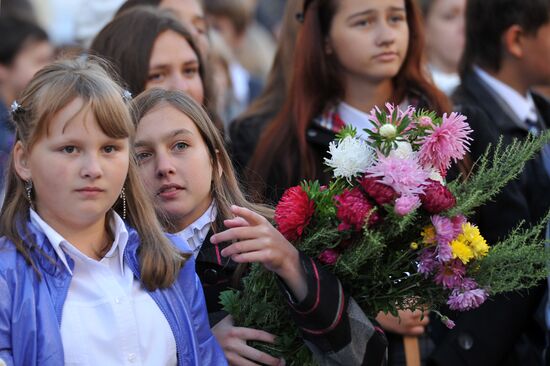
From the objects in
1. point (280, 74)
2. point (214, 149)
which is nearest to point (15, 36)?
point (280, 74)

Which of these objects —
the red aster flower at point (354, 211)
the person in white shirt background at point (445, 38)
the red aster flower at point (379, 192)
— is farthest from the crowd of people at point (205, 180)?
the person in white shirt background at point (445, 38)

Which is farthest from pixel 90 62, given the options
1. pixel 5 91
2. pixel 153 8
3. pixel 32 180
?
pixel 5 91

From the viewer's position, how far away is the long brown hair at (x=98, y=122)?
3150 mm

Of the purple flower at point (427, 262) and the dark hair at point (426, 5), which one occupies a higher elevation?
the dark hair at point (426, 5)

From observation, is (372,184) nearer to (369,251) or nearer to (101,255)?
(369,251)

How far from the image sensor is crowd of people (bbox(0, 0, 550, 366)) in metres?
Result: 3.12

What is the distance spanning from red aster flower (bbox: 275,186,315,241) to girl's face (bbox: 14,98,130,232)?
20.1 inches

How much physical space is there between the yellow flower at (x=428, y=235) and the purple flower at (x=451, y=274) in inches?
3.8

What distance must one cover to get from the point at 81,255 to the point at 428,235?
106 cm

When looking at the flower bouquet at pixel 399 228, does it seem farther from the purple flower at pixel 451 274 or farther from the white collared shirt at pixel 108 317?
the white collared shirt at pixel 108 317

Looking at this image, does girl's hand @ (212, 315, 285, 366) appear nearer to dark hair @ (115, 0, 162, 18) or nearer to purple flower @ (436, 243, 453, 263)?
purple flower @ (436, 243, 453, 263)

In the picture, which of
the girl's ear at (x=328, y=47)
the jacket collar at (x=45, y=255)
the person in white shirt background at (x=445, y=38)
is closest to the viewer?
the jacket collar at (x=45, y=255)

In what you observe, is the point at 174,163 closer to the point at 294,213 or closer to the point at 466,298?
the point at 294,213

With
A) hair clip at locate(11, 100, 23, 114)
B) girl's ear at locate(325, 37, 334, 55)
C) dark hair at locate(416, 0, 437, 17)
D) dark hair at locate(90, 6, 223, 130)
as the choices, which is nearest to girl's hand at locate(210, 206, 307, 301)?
hair clip at locate(11, 100, 23, 114)
